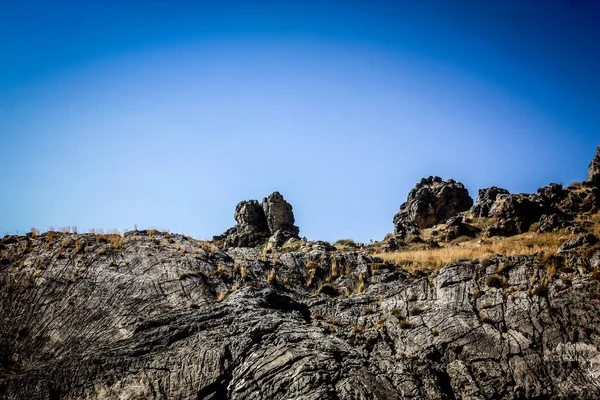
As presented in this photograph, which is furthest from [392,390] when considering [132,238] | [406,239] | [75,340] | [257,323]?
[406,239]

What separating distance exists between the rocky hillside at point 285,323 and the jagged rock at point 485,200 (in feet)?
122

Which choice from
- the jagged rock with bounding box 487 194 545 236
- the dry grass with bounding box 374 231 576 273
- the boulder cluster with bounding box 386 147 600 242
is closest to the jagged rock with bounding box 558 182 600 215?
the boulder cluster with bounding box 386 147 600 242

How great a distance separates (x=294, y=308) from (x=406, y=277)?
816cm

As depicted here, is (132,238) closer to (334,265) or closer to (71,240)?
(71,240)

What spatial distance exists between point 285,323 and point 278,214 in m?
39.8

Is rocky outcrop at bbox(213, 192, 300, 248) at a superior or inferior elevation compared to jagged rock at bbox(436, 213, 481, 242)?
Answer: superior

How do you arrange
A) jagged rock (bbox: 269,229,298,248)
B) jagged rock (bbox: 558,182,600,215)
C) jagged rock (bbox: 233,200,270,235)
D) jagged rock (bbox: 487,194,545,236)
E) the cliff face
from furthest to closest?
jagged rock (bbox: 233,200,270,235), jagged rock (bbox: 558,182,600,215), jagged rock (bbox: 269,229,298,248), jagged rock (bbox: 487,194,545,236), the cliff face

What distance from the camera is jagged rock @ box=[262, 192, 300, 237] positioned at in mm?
58169

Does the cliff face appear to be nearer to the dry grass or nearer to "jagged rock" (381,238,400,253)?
the dry grass

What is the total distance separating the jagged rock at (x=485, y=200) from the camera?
6131 cm

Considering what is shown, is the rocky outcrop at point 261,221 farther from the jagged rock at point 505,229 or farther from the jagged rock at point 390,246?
the jagged rock at point 505,229

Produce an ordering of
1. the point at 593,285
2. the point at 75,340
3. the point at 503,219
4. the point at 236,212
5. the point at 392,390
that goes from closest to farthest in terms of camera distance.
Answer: the point at 392,390 < the point at 593,285 < the point at 75,340 < the point at 503,219 < the point at 236,212

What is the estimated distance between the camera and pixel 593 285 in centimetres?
1789

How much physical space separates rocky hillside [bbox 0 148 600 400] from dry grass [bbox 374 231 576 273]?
1.33 metres
